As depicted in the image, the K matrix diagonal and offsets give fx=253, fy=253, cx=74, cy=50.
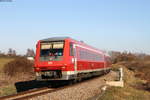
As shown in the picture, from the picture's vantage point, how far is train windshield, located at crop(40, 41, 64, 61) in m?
16.1

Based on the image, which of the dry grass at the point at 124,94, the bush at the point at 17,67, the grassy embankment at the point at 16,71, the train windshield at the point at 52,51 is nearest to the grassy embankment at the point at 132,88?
the dry grass at the point at 124,94

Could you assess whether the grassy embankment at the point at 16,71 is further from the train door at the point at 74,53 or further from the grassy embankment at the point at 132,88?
the grassy embankment at the point at 132,88

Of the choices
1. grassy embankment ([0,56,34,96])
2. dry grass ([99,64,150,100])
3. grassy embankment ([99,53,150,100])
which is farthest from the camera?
grassy embankment ([0,56,34,96])

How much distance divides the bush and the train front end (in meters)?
8.81

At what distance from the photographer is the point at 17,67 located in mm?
26078

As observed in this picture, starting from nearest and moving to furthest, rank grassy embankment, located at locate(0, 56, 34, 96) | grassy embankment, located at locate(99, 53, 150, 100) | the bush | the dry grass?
the dry grass < grassy embankment, located at locate(99, 53, 150, 100) < grassy embankment, located at locate(0, 56, 34, 96) < the bush

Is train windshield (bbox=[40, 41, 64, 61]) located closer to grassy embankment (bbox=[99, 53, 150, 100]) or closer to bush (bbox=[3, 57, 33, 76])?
grassy embankment (bbox=[99, 53, 150, 100])

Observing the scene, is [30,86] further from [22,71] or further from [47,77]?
[22,71]

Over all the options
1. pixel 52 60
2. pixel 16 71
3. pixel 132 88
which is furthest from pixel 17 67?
pixel 132 88

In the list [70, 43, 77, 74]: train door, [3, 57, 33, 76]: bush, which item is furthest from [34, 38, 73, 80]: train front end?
[3, 57, 33, 76]: bush

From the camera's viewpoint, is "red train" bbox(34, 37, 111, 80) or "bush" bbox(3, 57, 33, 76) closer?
"red train" bbox(34, 37, 111, 80)

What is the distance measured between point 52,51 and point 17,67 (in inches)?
426

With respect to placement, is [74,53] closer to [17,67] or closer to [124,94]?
[124,94]

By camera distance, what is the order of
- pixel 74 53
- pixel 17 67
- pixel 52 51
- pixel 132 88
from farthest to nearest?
pixel 17 67 → pixel 132 88 → pixel 74 53 → pixel 52 51
